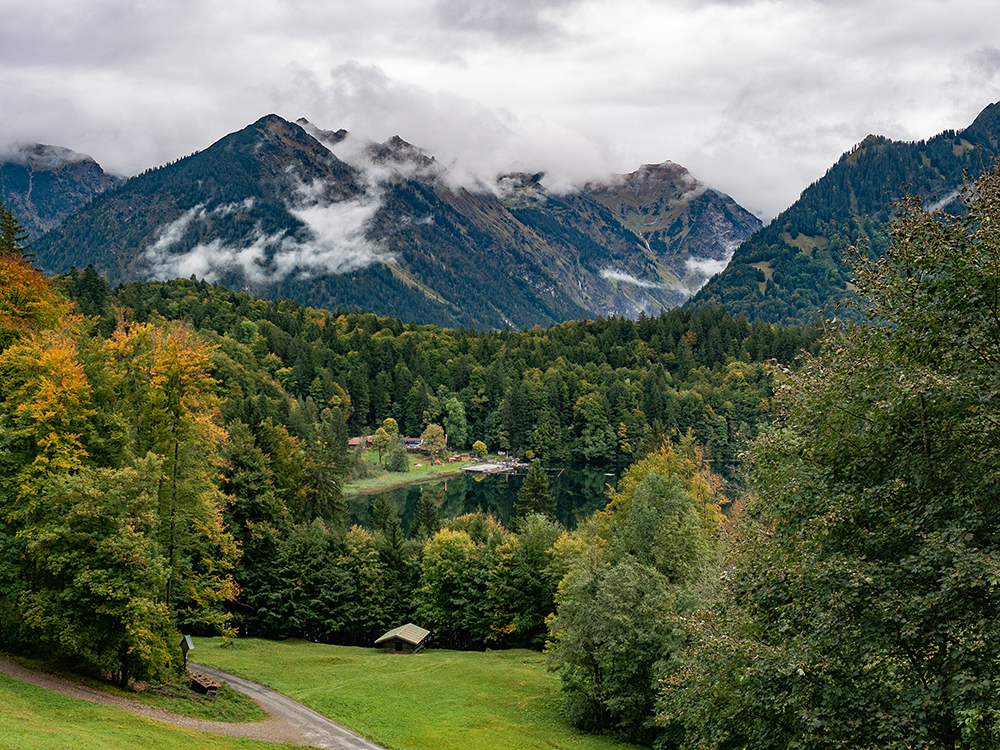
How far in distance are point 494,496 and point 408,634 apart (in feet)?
218

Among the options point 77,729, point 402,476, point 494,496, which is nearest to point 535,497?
point 494,496

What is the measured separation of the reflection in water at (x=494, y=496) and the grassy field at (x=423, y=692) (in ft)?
147

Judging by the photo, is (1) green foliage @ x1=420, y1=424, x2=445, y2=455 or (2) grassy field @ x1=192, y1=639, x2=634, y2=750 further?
(1) green foliage @ x1=420, y1=424, x2=445, y2=455

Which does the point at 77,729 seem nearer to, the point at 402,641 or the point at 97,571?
the point at 97,571

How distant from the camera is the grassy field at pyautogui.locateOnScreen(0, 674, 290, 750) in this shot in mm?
18844

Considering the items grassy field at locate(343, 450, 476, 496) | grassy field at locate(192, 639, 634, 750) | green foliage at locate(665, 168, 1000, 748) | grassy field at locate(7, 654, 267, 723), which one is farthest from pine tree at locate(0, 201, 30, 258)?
grassy field at locate(343, 450, 476, 496)

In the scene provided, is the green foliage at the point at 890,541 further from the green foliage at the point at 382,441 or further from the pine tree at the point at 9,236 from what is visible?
the green foliage at the point at 382,441

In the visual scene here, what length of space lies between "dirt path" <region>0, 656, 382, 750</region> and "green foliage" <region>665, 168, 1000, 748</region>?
18390 mm

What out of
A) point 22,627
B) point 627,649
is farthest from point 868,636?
point 22,627

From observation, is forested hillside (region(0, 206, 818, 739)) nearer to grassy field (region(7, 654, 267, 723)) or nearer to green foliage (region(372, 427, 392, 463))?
grassy field (region(7, 654, 267, 723))

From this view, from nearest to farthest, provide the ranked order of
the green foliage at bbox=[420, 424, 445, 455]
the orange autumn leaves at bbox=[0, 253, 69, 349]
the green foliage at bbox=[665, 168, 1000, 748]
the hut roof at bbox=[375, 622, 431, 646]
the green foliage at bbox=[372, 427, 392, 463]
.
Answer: the green foliage at bbox=[665, 168, 1000, 748]
the orange autumn leaves at bbox=[0, 253, 69, 349]
the hut roof at bbox=[375, 622, 431, 646]
the green foliage at bbox=[372, 427, 392, 463]
the green foliage at bbox=[420, 424, 445, 455]

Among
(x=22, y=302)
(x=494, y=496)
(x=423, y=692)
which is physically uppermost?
(x=22, y=302)

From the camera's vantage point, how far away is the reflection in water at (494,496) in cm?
10078

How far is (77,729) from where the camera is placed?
70.4 ft
